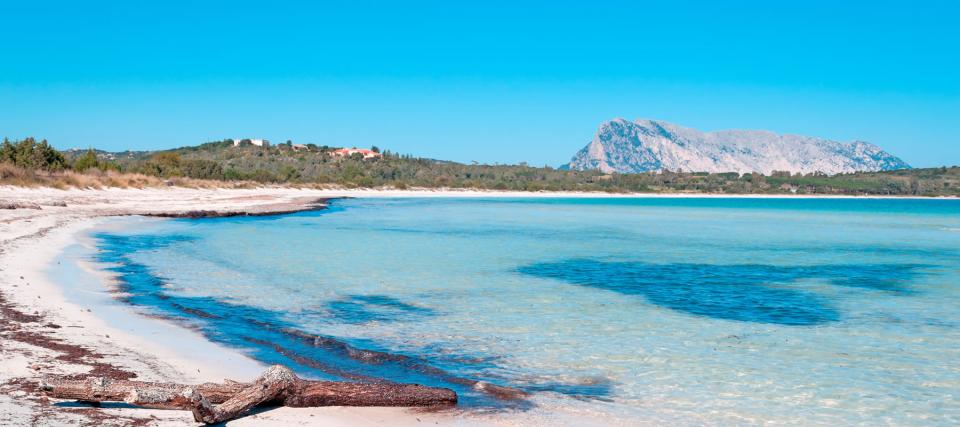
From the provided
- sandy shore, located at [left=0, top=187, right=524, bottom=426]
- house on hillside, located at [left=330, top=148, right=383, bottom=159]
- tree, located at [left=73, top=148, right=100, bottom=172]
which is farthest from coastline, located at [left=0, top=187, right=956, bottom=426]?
house on hillside, located at [left=330, top=148, right=383, bottom=159]

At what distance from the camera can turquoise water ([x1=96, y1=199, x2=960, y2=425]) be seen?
289 inches

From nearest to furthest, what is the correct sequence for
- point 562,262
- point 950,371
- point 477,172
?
point 950,371
point 562,262
point 477,172

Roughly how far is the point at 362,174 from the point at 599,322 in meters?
120

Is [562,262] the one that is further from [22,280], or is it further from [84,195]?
[84,195]

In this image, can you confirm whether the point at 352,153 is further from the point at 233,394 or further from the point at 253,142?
the point at 233,394

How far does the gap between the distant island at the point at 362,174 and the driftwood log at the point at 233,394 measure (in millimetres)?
47488

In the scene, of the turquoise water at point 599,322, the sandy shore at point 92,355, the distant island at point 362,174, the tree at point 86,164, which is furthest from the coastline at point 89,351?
the tree at point 86,164

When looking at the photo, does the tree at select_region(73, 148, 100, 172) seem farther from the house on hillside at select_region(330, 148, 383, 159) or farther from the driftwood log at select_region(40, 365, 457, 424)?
the house on hillside at select_region(330, 148, 383, 159)

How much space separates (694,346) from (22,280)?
1127 centimetres

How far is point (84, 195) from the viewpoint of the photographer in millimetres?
A: 41906

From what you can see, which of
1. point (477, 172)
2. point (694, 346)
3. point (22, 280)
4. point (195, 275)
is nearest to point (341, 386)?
A: point (694, 346)

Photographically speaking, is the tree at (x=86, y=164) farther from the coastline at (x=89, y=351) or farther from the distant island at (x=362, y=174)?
the coastline at (x=89, y=351)

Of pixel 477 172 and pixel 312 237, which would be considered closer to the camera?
pixel 312 237

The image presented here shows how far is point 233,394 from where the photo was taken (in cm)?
600
